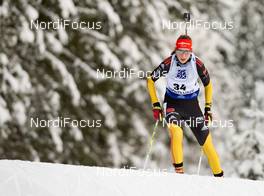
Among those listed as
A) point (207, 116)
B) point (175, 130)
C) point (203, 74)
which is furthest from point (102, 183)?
point (203, 74)

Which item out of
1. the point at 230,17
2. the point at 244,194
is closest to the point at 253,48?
the point at 230,17

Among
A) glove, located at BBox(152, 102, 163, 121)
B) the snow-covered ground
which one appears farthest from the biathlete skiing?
the snow-covered ground

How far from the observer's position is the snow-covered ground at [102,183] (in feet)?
19.9

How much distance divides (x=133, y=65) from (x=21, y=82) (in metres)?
2.68

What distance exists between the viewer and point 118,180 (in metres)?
6.31

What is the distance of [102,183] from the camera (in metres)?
6.23

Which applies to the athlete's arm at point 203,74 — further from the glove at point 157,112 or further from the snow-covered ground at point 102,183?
the snow-covered ground at point 102,183

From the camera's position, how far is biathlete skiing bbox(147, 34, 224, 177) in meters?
6.52

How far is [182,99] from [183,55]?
0.37m

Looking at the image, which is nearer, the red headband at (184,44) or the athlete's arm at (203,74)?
the red headband at (184,44)

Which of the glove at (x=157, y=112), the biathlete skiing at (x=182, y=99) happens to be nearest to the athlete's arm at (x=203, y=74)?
the biathlete skiing at (x=182, y=99)

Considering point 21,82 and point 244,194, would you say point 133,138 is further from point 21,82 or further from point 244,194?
point 244,194

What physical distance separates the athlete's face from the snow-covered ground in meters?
0.92

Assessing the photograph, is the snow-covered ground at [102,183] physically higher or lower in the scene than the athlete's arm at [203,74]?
lower
